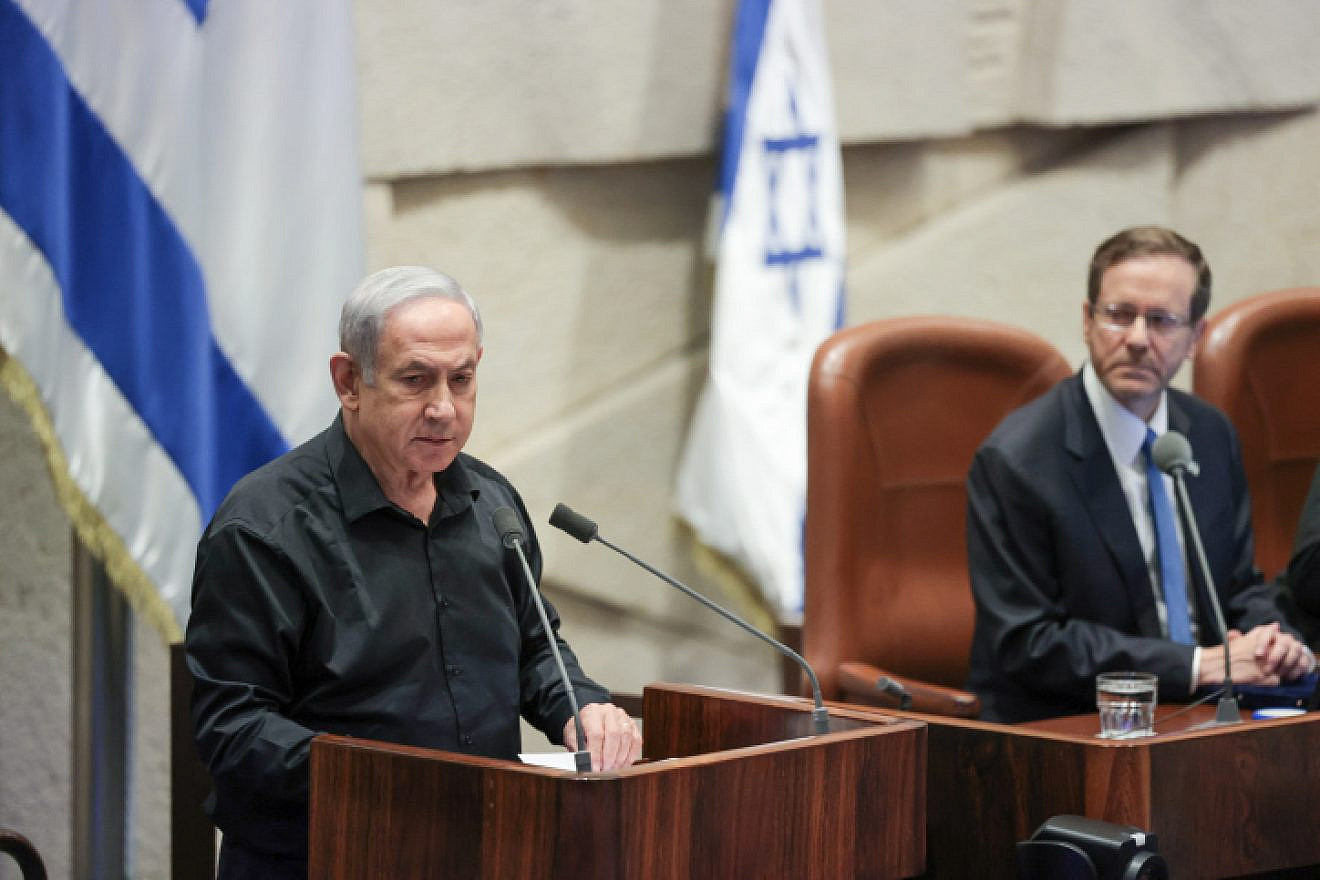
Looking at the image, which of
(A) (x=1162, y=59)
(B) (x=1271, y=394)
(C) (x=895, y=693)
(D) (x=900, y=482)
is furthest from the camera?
(A) (x=1162, y=59)

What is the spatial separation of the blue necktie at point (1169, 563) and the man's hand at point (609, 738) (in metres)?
1.18

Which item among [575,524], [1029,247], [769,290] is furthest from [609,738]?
[1029,247]

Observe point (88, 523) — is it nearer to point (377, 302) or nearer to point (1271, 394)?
point (377, 302)

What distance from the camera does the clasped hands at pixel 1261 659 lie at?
273 cm

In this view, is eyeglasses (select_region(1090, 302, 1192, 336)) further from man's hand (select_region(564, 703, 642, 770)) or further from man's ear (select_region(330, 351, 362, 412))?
man's ear (select_region(330, 351, 362, 412))

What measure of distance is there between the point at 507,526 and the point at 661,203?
2.15 meters

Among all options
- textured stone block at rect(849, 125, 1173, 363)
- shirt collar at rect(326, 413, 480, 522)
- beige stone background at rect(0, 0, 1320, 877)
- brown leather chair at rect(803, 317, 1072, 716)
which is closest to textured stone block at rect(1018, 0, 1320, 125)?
beige stone background at rect(0, 0, 1320, 877)

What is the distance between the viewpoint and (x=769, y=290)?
393 centimetres

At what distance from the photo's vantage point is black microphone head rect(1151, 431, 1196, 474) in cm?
275

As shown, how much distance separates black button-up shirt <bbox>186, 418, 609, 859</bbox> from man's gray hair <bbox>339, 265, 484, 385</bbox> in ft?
0.42

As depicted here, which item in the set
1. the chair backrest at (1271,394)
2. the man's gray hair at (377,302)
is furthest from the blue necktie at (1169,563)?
the man's gray hair at (377,302)

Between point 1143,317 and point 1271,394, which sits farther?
point 1271,394

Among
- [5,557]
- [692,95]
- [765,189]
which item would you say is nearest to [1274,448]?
[765,189]

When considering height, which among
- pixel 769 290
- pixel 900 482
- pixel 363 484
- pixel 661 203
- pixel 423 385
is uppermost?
pixel 661 203
